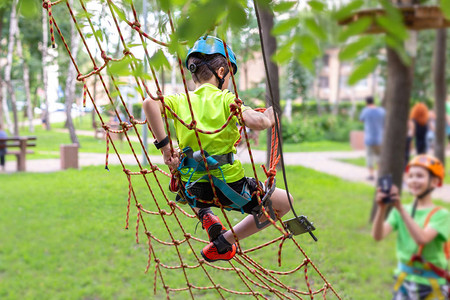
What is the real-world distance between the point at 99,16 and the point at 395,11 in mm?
1355

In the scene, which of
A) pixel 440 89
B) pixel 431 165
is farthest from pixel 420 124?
pixel 431 165

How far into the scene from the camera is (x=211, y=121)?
1.68 meters

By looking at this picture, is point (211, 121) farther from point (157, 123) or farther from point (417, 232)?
point (417, 232)

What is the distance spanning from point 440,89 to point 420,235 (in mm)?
5644

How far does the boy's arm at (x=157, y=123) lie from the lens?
5.35 feet

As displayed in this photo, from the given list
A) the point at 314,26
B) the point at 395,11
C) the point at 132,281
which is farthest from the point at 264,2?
the point at 132,281

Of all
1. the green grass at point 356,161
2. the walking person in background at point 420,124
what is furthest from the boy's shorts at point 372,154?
the green grass at point 356,161

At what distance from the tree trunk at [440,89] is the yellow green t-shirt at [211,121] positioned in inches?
281

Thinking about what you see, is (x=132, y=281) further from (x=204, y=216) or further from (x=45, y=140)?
(x=45, y=140)

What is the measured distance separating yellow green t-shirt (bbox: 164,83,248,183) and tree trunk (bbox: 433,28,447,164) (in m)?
7.13

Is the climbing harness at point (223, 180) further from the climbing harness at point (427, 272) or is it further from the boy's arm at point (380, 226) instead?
the climbing harness at point (427, 272)

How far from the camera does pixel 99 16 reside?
2.19m

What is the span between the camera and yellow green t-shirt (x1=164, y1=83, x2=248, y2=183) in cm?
166

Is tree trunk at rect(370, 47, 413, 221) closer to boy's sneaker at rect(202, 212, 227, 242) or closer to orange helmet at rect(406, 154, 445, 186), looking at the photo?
orange helmet at rect(406, 154, 445, 186)
